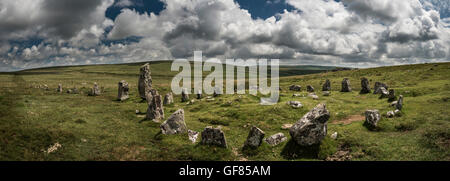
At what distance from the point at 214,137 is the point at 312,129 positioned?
7575 mm

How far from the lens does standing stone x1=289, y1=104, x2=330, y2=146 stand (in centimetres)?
1719

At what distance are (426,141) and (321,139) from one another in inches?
297

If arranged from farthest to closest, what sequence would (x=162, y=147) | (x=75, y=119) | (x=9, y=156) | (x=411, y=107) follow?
(x=411, y=107) → (x=75, y=119) → (x=162, y=147) → (x=9, y=156)

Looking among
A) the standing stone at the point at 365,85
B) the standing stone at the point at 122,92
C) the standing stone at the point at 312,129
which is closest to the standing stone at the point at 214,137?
the standing stone at the point at 312,129

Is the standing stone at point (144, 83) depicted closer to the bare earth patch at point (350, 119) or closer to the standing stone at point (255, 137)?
the standing stone at point (255, 137)

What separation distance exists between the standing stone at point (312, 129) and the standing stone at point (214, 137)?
5672 millimetres

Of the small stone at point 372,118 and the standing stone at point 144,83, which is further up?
the standing stone at point 144,83

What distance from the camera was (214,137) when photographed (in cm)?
1784

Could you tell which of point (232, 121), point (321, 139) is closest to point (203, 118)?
point (232, 121)

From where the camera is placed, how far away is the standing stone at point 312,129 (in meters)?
17.2

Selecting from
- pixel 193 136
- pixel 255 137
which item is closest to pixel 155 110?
pixel 193 136

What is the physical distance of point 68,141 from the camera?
1747 cm

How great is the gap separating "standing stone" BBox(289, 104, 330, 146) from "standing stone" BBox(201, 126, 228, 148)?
18.6 feet
